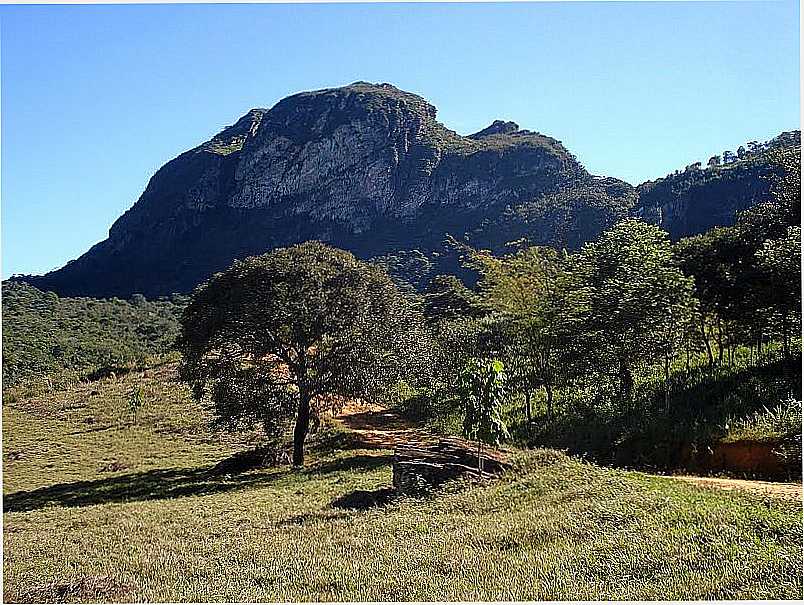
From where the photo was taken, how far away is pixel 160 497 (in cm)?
677

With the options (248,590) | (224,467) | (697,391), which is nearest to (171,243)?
(224,467)

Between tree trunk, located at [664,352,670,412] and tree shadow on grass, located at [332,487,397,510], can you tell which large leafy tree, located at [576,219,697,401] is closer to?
tree trunk, located at [664,352,670,412]

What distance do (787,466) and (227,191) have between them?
42.7 metres

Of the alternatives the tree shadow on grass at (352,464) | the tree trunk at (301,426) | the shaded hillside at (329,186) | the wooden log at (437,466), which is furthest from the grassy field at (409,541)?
the shaded hillside at (329,186)

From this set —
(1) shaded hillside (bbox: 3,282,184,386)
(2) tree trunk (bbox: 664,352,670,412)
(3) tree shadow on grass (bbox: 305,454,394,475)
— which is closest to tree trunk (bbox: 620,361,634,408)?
(2) tree trunk (bbox: 664,352,670,412)

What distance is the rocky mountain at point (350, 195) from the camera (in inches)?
1293

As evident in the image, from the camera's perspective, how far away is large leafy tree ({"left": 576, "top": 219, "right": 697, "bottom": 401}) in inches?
320

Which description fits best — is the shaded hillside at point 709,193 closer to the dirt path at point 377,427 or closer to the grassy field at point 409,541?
the dirt path at point 377,427

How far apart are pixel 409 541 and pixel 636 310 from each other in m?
4.89

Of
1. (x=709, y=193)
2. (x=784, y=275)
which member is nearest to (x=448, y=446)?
(x=784, y=275)

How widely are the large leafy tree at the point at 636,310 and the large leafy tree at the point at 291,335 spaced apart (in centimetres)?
232

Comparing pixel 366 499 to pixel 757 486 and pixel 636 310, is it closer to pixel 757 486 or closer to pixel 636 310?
pixel 757 486

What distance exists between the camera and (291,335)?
7645mm

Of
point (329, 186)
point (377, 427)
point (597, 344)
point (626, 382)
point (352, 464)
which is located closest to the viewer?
point (352, 464)
